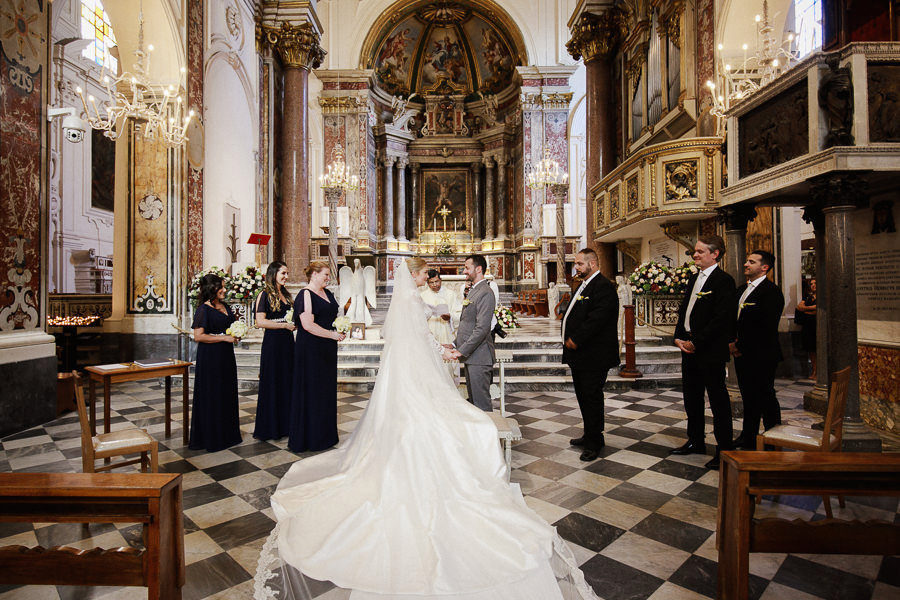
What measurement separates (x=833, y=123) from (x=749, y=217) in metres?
1.57

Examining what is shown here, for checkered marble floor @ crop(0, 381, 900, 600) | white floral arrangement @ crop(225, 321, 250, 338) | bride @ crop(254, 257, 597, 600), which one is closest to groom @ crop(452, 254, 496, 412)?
checkered marble floor @ crop(0, 381, 900, 600)

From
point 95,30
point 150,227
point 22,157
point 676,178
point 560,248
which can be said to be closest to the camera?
point 22,157

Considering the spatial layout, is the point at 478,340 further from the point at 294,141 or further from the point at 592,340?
the point at 294,141

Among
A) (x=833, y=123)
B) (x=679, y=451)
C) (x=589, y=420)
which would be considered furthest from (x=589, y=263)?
(x=833, y=123)

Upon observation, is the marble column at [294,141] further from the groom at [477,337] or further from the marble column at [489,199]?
the marble column at [489,199]

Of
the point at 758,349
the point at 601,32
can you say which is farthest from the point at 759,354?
the point at 601,32

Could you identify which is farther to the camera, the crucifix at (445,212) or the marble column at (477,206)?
the marble column at (477,206)

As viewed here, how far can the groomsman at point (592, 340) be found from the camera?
4.02 m

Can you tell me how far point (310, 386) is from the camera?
13.7 ft

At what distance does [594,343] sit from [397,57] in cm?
1959

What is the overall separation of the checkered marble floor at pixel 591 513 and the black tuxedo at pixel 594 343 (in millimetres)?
347

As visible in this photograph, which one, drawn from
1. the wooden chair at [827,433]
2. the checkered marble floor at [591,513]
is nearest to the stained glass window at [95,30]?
the checkered marble floor at [591,513]

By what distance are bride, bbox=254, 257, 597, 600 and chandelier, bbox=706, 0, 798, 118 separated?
5.09 meters

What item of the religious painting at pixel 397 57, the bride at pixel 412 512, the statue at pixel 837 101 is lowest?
the bride at pixel 412 512
